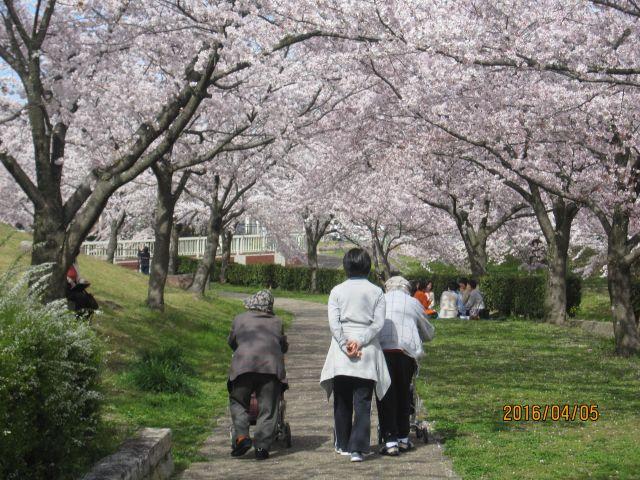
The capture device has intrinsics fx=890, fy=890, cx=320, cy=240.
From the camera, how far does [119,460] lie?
6.35m

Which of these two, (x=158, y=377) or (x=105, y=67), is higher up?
(x=105, y=67)

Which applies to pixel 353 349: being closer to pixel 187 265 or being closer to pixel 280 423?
pixel 280 423

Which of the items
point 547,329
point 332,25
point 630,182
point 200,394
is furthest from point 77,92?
point 547,329

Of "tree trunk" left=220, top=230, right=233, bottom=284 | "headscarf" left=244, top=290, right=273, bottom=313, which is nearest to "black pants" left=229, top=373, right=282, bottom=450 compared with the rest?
"headscarf" left=244, top=290, right=273, bottom=313

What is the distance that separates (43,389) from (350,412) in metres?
3.29

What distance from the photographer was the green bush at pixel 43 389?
17.0 feet

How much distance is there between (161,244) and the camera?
811 inches

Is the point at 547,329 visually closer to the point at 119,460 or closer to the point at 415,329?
the point at 415,329

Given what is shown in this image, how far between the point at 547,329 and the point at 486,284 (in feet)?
21.9

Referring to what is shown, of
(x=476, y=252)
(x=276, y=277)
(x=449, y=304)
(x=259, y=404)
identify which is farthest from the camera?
(x=276, y=277)

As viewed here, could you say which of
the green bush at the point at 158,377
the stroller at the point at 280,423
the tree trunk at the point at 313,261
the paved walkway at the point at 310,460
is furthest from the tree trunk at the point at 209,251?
the stroller at the point at 280,423

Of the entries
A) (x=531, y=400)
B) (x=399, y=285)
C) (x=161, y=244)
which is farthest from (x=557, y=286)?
(x=399, y=285)

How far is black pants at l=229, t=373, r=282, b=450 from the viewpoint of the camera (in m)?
8.16

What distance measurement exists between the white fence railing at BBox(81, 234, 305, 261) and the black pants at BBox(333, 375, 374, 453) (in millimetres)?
40311
